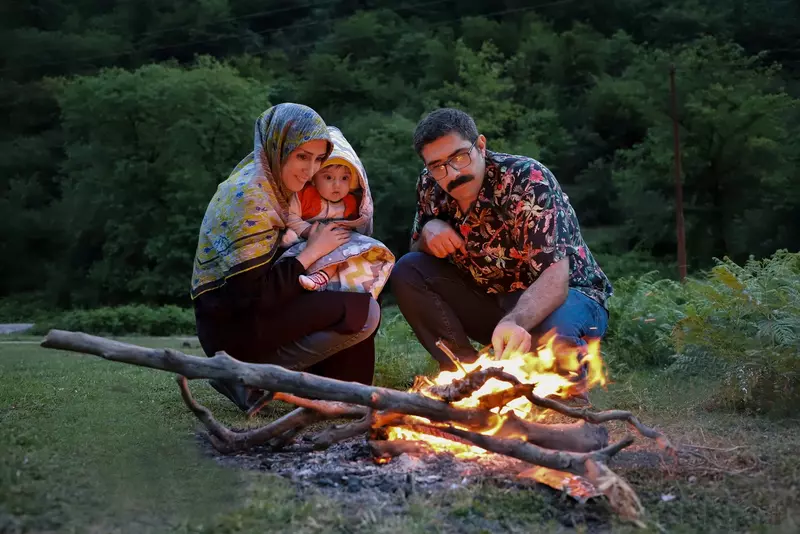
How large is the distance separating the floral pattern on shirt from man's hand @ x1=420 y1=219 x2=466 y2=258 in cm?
7

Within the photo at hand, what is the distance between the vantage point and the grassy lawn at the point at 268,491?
2707 millimetres

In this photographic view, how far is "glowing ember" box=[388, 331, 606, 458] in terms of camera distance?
3590 millimetres

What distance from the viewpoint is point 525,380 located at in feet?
12.3

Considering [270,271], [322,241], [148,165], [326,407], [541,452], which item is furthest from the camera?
[148,165]

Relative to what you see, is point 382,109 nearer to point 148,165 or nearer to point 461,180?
point 148,165

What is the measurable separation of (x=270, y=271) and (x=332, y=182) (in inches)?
25.0

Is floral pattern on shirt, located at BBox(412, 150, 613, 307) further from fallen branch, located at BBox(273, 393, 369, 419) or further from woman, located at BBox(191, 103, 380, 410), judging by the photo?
fallen branch, located at BBox(273, 393, 369, 419)

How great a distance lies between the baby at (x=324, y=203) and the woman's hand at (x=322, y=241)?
7cm

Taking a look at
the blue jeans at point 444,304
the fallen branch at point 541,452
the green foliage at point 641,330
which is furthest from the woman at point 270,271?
the green foliage at point 641,330

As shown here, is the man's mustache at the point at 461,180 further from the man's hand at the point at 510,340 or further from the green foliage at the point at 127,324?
the green foliage at the point at 127,324

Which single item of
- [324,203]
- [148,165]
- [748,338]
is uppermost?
[324,203]

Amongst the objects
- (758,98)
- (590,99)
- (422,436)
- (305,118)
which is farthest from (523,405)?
(590,99)

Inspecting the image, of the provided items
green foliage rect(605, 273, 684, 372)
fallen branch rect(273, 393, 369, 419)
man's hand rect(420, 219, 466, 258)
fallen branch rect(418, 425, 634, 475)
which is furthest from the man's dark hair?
green foliage rect(605, 273, 684, 372)

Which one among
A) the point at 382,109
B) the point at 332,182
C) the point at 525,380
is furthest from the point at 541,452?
the point at 382,109
